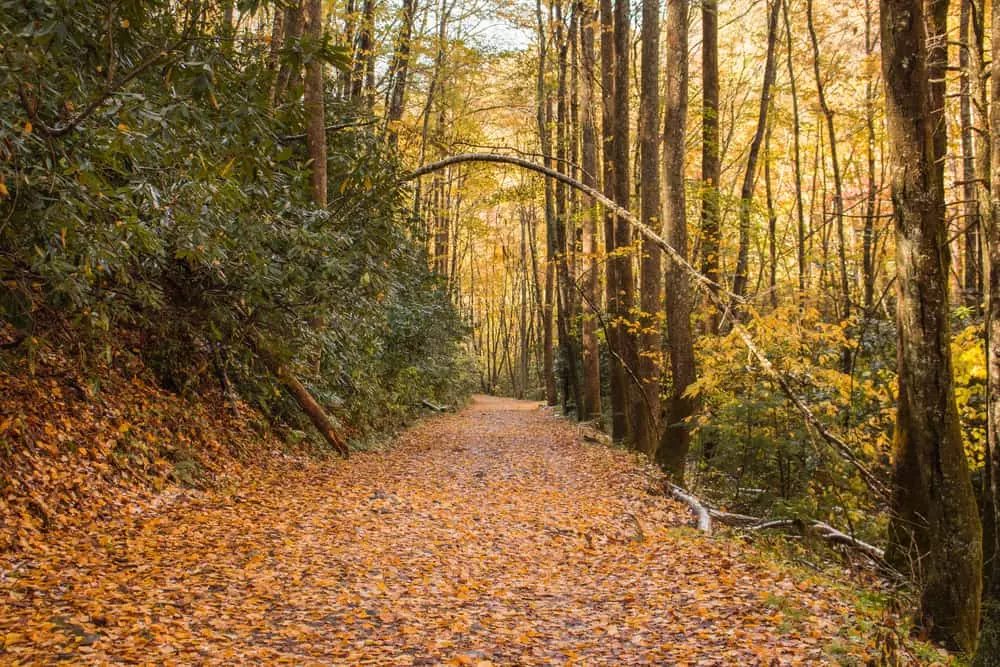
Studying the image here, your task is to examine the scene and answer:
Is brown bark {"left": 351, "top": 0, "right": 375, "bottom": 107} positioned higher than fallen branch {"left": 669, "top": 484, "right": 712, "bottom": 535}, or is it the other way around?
brown bark {"left": 351, "top": 0, "right": 375, "bottom": 107}

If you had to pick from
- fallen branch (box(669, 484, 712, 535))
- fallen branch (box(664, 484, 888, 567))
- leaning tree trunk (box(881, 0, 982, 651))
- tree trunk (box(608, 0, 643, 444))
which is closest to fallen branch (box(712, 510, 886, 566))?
fallen branch (box(664, 484, 888, 567))

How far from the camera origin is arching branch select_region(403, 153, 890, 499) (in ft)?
18.1

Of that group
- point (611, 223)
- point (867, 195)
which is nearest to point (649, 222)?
point (611, 223)

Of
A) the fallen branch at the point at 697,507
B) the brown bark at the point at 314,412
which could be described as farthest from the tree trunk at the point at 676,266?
the brown bark at the point at 314,412

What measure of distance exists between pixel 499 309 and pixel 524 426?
28486mm

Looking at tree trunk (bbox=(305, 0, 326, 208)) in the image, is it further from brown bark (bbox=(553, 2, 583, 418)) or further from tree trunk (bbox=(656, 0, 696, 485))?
brown bark (bbox=(553, 2, 583, 418))

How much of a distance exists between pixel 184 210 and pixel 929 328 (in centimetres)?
503

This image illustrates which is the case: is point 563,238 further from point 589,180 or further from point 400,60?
point 400,60

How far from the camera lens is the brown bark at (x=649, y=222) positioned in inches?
419

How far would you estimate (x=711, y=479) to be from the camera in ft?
35.5

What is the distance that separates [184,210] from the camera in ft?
15.9

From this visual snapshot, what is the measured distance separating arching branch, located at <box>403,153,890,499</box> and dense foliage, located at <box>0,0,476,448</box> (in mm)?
1945

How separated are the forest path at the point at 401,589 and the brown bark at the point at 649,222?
11.7 feet

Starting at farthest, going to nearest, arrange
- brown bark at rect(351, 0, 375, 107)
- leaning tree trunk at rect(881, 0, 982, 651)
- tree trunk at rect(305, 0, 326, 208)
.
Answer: brown bark at rect(351, 0, 375, 107), tree trunk at rect(305, 0, 326, 208), leaning tree trunk at rect(881, 0, 982, 651)
